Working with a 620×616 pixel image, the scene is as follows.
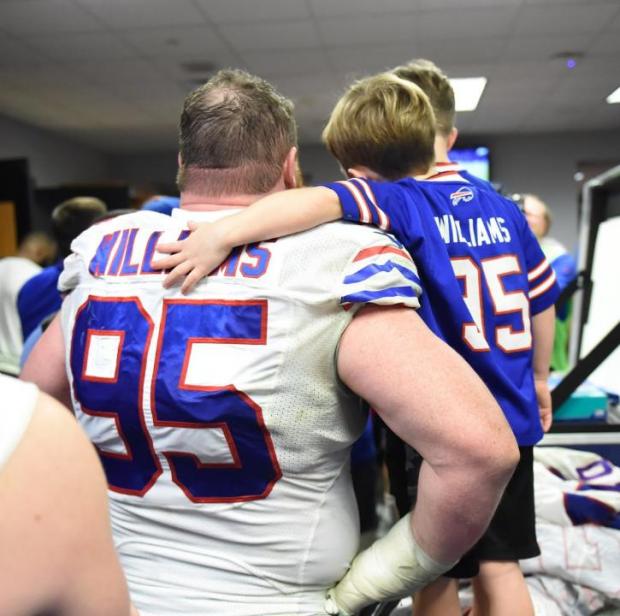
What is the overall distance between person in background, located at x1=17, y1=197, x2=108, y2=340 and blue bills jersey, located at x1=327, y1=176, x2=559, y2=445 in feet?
4.82

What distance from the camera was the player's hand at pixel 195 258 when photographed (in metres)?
0.78

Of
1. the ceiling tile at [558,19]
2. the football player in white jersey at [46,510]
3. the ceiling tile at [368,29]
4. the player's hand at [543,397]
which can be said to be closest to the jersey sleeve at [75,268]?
the football player in white jersey at [46,510]

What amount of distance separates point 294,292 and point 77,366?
1.06 feet

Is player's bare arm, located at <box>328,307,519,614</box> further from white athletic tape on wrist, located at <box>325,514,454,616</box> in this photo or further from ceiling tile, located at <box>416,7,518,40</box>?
ceiling tile, located at <box>416,7,518,40</box>

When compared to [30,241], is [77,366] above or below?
below

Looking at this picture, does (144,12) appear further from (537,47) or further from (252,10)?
(537,47)

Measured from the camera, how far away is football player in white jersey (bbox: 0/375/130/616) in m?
0.39

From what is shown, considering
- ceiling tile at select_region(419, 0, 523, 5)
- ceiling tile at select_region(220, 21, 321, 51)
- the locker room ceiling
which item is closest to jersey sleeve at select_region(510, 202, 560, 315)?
the locker room ceiling

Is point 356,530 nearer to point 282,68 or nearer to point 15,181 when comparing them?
point 282,68

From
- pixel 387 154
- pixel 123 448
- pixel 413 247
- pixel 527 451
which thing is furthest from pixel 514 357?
pixel 123 448

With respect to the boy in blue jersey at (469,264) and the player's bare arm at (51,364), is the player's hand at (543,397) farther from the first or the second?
the player's bare arm at (51,364)

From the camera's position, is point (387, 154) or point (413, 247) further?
point (387, 154)

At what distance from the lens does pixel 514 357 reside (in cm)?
111

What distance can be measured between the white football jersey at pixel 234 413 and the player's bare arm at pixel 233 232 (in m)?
0.02
